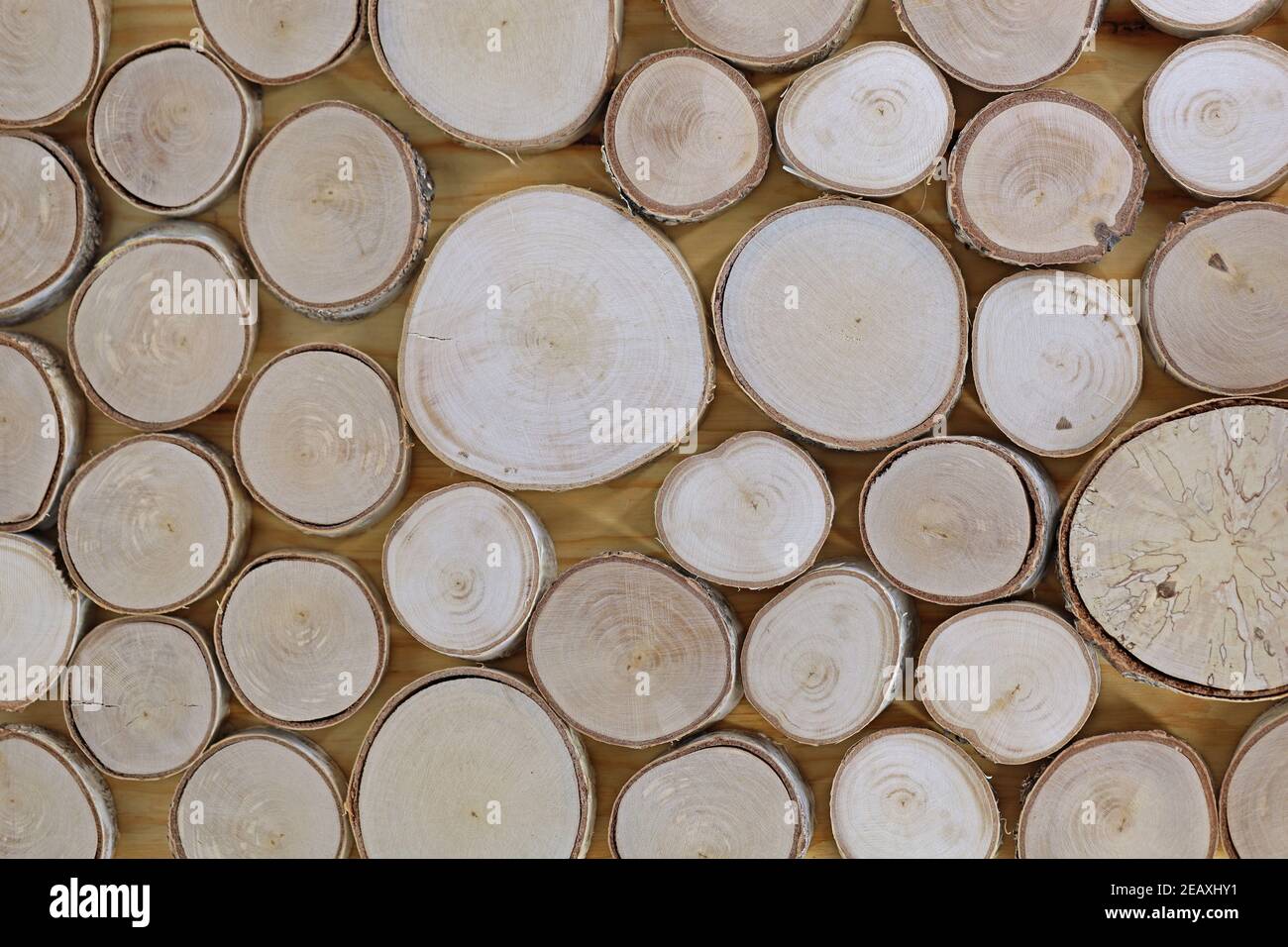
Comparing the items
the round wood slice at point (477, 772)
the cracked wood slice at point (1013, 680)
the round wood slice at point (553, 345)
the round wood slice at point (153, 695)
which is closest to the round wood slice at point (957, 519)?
the cracked wood slice at point (1013, 680)

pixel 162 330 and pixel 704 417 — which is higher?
pixel 162 330

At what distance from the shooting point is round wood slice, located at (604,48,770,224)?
1801 millimetres

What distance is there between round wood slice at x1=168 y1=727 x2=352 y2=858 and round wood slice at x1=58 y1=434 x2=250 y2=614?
0.39m

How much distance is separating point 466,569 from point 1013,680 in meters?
1.23

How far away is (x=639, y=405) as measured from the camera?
1870 millimetres

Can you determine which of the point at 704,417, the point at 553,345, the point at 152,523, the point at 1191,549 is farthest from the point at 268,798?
the point at 1191,549

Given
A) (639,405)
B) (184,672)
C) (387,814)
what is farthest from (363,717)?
(639,405)

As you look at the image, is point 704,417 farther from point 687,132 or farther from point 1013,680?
point 1013,680

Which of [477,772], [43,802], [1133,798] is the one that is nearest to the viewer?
[1133,798]

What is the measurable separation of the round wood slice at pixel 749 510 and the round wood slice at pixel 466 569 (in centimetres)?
33

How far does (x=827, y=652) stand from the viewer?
6.10 ft

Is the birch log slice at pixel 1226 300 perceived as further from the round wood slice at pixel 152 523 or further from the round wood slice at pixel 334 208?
the round wood slice at pixel 152 523

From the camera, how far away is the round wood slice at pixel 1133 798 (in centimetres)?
184

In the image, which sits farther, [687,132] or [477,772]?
[477,772]
